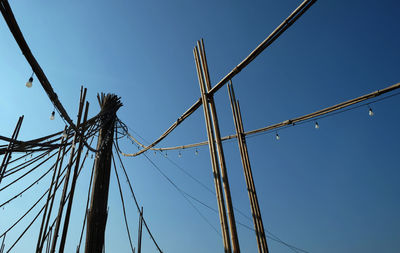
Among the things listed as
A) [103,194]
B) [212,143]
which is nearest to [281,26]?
[212,143]

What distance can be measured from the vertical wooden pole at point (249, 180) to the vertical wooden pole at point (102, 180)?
4.10 metres

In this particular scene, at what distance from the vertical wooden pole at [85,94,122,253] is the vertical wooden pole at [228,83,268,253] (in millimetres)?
4103

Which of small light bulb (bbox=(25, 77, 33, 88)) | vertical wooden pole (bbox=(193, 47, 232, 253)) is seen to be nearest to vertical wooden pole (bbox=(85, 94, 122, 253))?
small light bulb (bbox=(25, 77, 33, 88))

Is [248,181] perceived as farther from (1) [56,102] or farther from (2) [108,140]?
(1) [56,102]

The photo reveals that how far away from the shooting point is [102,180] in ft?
22.9

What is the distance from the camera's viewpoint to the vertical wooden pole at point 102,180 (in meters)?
6.19

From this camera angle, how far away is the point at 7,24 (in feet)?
10.6

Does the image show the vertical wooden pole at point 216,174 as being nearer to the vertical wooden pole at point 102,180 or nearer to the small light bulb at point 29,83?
the small light bulb at point 29,83

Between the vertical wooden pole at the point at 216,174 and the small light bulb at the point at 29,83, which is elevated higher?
the small light bulb at the point at 29,83

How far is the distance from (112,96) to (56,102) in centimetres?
353

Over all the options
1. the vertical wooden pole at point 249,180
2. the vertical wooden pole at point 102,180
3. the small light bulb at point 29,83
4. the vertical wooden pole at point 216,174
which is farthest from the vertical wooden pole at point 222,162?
the vertical wooden pole at point 102,180

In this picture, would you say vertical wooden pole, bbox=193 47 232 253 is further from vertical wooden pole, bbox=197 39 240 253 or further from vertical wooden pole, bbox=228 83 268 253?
vertical wooden pole, bbox=228 83 268 253

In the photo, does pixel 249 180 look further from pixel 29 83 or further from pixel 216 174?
pixel 29 83

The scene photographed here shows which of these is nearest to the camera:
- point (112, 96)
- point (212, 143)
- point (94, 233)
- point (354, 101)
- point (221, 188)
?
point (221, 188)
